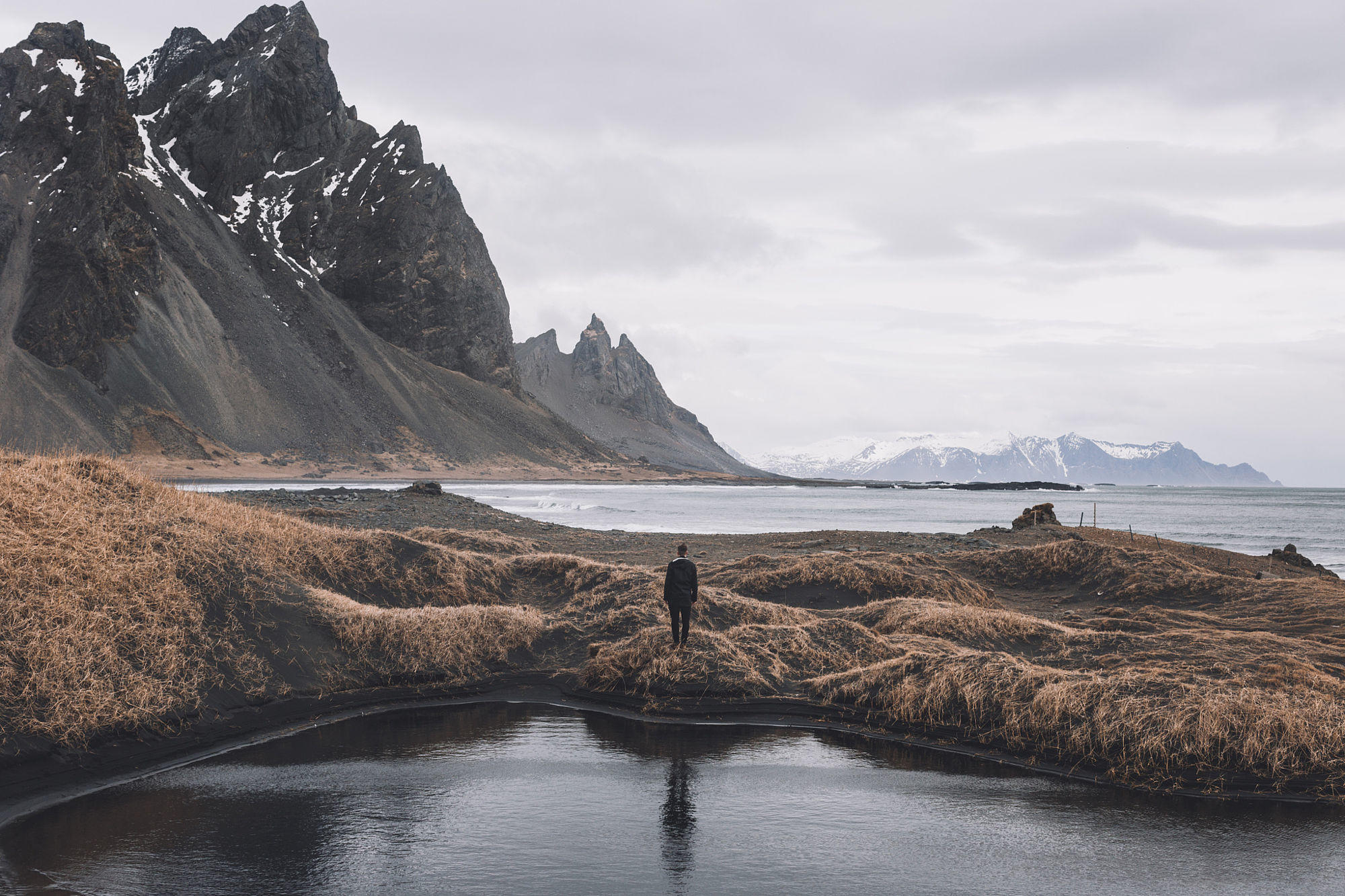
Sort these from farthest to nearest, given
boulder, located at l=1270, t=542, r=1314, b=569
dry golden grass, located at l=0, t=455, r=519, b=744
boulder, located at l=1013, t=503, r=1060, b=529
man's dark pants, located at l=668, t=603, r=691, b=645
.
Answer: boulder, located at l=1013, t=503, r=1060, b=529 → boulder, located at l=1270, t=542, r=1314, b=569 → man's dark pants, located at l=668, t=603, r=691, b=645 → dry golden grass, located at l=0, t=455, r=519, b=744

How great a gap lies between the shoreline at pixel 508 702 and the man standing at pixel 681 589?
4.55 ft

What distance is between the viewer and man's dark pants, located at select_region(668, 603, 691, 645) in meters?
14.3

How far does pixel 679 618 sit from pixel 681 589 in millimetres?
901

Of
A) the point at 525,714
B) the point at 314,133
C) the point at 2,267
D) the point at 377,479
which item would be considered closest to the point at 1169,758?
the point at 525,714

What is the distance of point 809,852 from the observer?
848cm

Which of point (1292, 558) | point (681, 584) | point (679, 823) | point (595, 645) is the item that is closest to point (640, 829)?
point (679, 823)

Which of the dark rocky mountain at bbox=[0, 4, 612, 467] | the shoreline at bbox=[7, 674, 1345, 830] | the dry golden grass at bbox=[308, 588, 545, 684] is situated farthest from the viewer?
the dark rocky mountain at bbox=[0, 4, 612, 467]

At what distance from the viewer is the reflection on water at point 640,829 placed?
7828 millimetres

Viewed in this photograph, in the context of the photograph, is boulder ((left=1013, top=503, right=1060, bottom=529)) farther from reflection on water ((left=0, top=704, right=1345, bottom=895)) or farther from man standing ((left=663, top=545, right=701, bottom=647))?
reflection on water ((left=0, top=704, right=1345, bottom=895))

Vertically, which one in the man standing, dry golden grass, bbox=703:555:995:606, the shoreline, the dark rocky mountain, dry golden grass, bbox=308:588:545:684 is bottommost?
the shoreline

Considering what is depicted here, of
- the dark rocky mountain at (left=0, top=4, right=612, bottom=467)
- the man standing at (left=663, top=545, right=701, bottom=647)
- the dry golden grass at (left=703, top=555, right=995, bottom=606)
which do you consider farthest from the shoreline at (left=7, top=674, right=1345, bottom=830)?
the dark rocky mountain at (left=0, top=4, right=612, bottom=467)

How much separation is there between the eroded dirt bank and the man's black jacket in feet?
3.43

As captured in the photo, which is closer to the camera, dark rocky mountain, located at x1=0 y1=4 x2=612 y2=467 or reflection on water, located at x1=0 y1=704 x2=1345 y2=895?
reflection on water, located at x1=0 y1=704 x2=1345 y2=895

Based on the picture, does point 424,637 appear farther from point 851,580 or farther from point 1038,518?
point 1038,518
